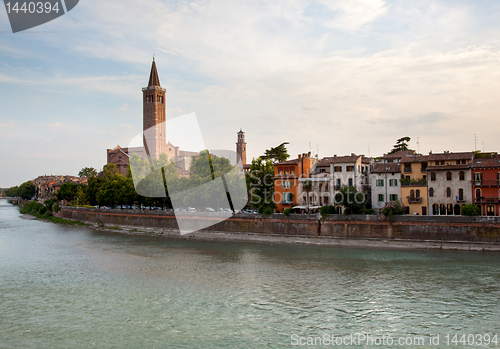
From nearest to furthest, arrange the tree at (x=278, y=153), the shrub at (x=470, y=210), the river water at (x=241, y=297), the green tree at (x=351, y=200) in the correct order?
1. the river water at (x=241, y=297)
2. the shrub at (x=470, y=210)
3. the green tree at (x=351, y=200)
4. the tree at (x=278, y=153)

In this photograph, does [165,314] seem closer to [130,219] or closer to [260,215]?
[260,215]

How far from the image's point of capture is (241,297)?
58.7ft

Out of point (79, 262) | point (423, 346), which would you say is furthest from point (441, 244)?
point (79, 262)

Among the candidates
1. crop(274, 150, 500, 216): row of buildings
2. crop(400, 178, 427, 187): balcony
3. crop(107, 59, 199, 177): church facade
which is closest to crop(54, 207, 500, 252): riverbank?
crop(274, 150, 500, 216): row of buildings

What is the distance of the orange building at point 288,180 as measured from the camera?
42197 millimetres

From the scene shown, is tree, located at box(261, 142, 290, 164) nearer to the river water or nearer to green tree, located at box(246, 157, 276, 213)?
green tree, located at box(246, 157, 276, 213)

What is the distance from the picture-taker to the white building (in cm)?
3734

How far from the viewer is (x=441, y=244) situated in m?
28.9

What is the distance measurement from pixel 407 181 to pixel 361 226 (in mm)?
7398

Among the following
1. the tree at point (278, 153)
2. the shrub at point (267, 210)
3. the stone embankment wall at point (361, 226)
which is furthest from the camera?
the tree at point (278, 153)

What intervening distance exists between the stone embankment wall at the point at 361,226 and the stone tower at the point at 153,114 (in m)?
42.1

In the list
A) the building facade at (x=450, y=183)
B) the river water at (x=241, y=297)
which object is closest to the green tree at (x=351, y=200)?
the building facade at (x=450, y=183)

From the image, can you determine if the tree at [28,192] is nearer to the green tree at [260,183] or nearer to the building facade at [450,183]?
the green tree at [260,183]

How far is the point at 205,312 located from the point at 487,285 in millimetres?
13748
